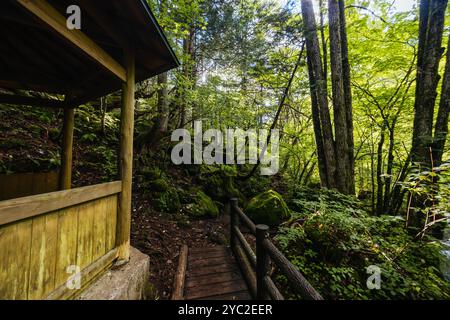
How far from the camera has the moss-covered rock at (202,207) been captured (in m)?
5.39

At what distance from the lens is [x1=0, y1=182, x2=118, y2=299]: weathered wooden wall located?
52.7 inches

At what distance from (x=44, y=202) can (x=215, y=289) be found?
2.51 metres

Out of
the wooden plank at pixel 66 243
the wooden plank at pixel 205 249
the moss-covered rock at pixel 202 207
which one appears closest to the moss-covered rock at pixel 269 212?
the moss-covered rock at pixel 202 207

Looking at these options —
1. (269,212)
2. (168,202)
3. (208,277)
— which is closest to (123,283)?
(208,277)

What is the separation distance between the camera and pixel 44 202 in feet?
4.94

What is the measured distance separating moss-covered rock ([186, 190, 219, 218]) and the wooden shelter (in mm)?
2887

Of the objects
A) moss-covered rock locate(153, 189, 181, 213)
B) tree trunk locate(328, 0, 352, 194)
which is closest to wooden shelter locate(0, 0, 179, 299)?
moss-covered rock locate(153, 189, 181, 213)

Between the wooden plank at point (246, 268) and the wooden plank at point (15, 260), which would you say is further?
the wooden plank at point (246, 268)

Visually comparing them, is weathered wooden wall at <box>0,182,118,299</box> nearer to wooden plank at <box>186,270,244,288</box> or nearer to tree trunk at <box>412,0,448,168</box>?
wooden plank at <box>186,270,244,288</box>

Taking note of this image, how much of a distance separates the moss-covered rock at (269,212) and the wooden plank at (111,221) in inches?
148

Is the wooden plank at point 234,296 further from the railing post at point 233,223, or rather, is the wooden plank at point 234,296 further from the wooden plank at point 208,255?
the railing post at point 233,223

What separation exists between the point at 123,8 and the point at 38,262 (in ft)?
8.56

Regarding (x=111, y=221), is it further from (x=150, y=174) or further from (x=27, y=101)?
(x=150, y=174)

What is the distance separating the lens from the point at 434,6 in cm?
437
